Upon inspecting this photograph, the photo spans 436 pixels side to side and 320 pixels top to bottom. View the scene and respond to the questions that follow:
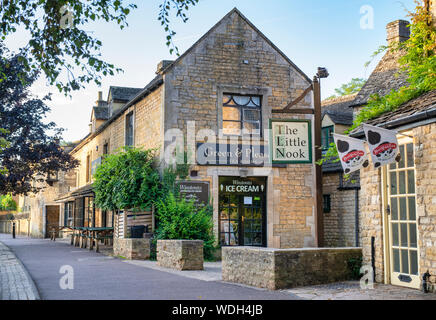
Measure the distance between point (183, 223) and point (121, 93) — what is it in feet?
37.3

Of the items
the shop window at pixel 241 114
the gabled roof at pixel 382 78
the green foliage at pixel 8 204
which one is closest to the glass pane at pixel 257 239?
the shop window at pixel 241 114

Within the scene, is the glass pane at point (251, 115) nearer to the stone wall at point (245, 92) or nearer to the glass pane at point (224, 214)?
the stone wall at point (245, 92)

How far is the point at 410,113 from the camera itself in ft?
28.3

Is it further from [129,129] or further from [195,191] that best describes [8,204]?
[195,191]

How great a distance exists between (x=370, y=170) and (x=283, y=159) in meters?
3.17

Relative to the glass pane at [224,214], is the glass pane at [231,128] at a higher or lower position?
higher

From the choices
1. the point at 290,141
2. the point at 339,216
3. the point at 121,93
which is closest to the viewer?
the point at 290,141

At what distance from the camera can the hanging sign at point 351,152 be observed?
368 inches

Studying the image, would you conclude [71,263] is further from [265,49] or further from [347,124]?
[347,124]

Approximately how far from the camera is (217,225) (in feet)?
52.3

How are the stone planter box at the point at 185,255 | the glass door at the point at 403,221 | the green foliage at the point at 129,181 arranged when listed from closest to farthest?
the glass door at the point at 403,221 < the stone planter box at the point at 185,255 < the green foliage at the point at 129,181

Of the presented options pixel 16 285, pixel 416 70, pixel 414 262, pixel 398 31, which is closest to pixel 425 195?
pixel 414 262

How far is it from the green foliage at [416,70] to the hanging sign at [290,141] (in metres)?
Result: 0.86

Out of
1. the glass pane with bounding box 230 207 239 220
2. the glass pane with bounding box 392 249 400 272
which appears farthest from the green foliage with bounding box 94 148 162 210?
the glass pane with bounding box 392 249 400 272
